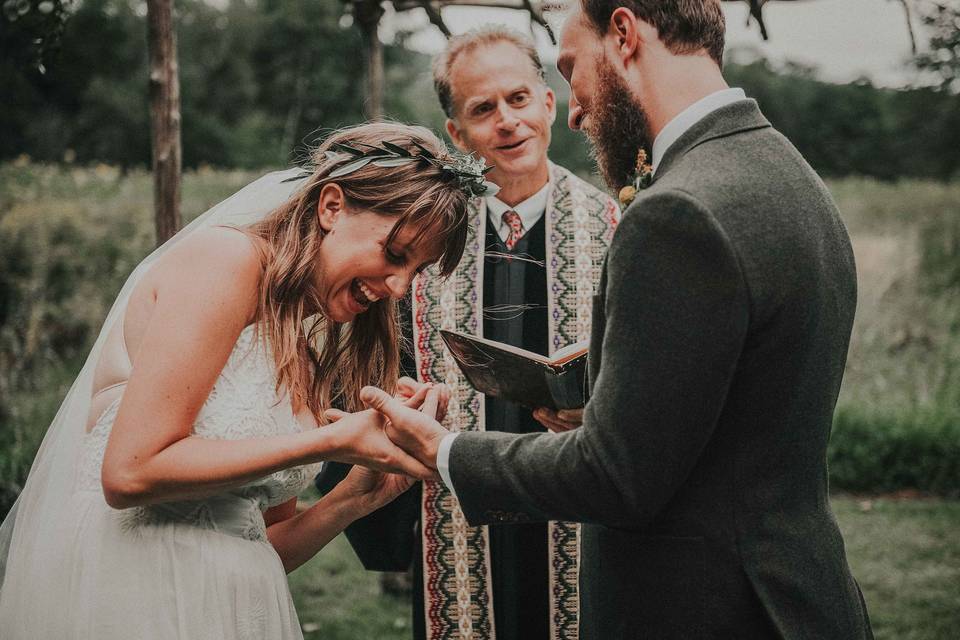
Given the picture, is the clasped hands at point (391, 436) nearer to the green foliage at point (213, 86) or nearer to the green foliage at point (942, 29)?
the green foliage at point (942, 29)

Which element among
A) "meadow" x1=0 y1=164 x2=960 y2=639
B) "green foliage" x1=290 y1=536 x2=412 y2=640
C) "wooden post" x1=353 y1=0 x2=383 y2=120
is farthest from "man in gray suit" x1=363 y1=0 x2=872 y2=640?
"meadow" x1=0 y1=164 x2=960 y2=639

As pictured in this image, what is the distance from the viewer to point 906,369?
862cm

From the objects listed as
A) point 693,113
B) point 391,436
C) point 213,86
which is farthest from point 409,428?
point 213,86

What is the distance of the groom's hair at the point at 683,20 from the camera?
1.84 m

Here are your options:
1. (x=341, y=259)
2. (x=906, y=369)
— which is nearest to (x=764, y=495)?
(x=341, y=259)

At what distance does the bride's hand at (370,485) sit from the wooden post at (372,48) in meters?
2.84

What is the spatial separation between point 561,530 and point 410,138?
59.6 inches

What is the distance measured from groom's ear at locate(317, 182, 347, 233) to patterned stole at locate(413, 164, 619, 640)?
990 mm

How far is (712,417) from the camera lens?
1.63 metres

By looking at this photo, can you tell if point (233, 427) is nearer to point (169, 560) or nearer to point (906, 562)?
point (169, 560)

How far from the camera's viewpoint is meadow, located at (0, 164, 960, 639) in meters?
5.74

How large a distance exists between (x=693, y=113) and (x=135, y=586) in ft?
5.44

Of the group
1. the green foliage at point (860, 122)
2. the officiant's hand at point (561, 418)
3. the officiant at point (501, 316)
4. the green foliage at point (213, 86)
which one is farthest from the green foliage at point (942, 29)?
the green foliage at point (213, 86)

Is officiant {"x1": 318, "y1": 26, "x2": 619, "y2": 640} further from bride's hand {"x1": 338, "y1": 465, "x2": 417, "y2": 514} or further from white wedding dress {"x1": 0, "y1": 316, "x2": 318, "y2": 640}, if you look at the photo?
white wedding dress {"x1": 0, "y1": 316, "x2": 318, "y2": 640}
